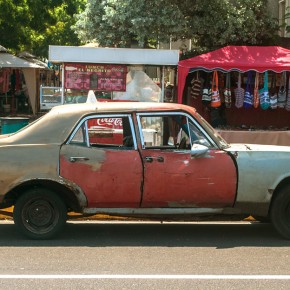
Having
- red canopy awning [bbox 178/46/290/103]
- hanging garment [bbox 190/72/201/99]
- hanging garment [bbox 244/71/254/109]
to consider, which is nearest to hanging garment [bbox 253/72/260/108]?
hanging garment [bbox 244/71/254/109]

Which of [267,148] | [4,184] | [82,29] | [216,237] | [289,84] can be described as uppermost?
[82,29]

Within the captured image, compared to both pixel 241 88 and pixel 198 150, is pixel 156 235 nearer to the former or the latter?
pixel 198 150

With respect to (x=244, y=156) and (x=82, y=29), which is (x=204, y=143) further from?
(x=82, y=29)

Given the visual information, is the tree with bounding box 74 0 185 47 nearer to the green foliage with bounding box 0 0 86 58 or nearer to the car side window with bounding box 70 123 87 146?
the green foliage with bounding box 0 0 86 58

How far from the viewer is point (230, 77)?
13344 mm

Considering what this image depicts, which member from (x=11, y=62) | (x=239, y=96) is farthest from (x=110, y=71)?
(x=11, y=62)

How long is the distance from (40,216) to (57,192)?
13.6 inches

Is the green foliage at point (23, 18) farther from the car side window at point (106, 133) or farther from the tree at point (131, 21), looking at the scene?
the car side window at point (106, 133)

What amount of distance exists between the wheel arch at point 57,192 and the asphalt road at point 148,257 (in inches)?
17.8

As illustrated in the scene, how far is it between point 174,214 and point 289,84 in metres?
7.64

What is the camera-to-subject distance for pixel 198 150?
21.6 feet

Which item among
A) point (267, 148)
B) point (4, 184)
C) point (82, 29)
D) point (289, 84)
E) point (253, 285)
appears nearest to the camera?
point (253, 285)

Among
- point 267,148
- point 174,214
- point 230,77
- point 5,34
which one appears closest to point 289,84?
point 230,77

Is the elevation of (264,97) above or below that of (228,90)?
below
